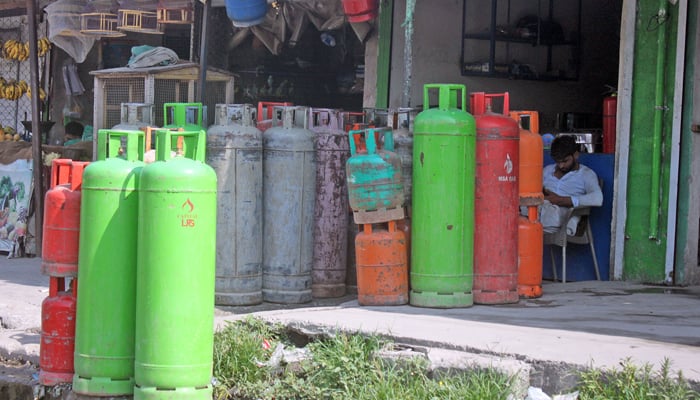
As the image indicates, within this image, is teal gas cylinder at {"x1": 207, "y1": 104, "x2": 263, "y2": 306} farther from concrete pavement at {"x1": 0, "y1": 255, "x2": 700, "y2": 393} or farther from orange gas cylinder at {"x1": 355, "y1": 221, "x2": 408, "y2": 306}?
orange gas cylinder at {"x1": 355, "y1": 221, "x2": 408, "y2": 306}

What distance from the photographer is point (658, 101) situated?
775 centimetres

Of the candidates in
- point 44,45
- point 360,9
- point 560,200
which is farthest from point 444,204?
point 44,45

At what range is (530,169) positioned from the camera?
A: 705 centimetres

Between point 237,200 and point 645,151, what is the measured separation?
10.9 feet

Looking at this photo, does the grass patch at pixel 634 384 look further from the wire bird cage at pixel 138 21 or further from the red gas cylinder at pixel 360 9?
the wire bird cage at pixel 138 21

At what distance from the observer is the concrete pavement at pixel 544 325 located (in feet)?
16.0

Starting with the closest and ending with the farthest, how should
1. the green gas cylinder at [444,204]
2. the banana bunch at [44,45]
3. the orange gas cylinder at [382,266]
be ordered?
the green gas cylinder at [444,204] → the orange gas cylinder at [382,266] → the banana bunch at [44,45]

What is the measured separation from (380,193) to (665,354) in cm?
228

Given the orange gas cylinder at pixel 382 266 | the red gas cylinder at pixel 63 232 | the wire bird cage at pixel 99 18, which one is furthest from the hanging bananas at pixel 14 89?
the red gas cylinder at pixel 63 232

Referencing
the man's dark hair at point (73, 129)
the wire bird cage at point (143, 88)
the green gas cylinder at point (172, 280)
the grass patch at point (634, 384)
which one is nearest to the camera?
the grass patch at point (634, 384)

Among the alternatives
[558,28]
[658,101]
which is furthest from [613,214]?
[558,28]

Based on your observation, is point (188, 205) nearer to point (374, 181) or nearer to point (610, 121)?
point (374, 181)

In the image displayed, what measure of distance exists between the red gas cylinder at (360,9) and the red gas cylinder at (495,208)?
11.6ft

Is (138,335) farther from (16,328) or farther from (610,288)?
(610,288)
